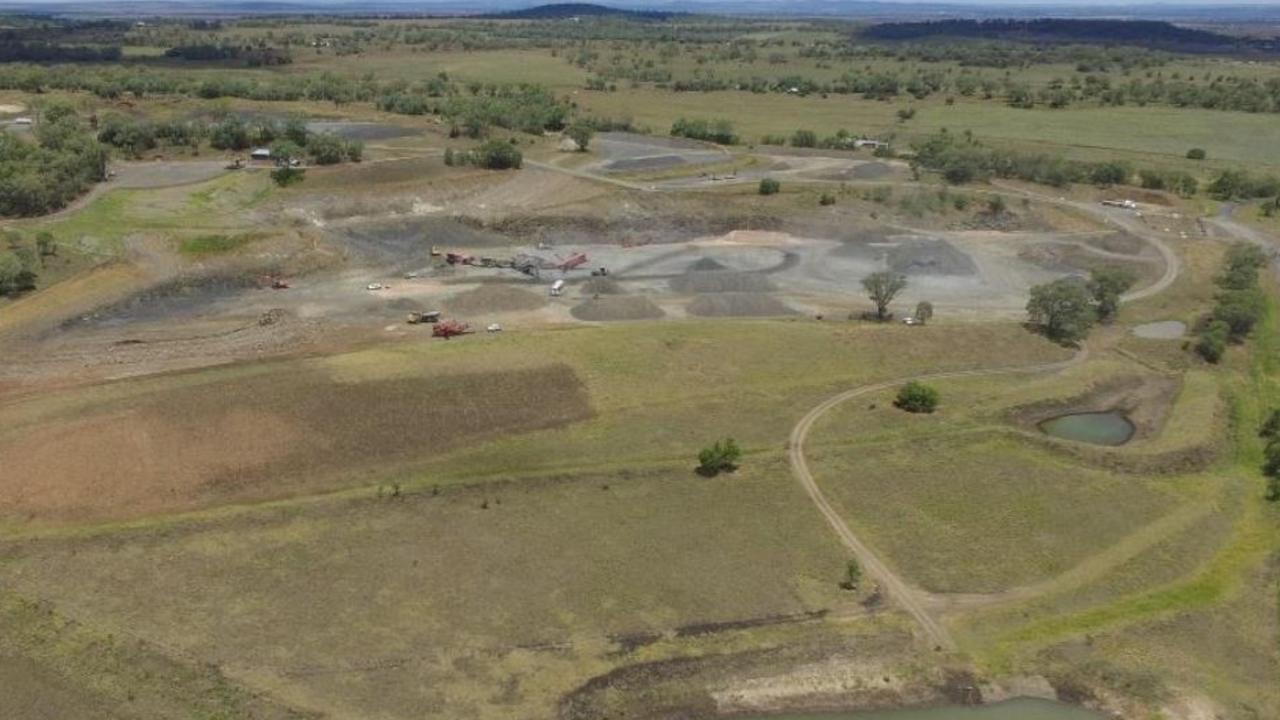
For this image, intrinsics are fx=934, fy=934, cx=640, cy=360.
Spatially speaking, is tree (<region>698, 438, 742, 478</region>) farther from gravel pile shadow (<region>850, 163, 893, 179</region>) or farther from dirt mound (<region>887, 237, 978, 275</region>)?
gravel pile shadow (<region>850, 163, 893, 179</region>)

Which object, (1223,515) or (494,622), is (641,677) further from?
(1223,515)

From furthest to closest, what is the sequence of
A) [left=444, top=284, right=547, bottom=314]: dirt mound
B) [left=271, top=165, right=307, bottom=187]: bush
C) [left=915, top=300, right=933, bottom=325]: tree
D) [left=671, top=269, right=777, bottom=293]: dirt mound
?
1. [left=271, top=165, right=307, bottom=187]: bush
2. [left=671, top=269, right=777, bottom=293]: dirt mound
3. [left=444, top=284, right=547, bottom=314]: dirt mound
4. [left=915, top=300, right=933, bottom=325]: tree

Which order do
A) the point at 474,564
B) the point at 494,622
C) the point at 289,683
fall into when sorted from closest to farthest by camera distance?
the point at 289,683, the point at 494,622, the point at 474,564

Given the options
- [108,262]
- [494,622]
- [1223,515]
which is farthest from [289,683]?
[108,262]

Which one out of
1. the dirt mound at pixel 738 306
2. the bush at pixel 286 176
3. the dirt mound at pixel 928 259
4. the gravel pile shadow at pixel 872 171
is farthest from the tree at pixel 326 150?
the dirt mound at pixel 928 259

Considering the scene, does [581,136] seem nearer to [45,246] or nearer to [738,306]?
[738,306]

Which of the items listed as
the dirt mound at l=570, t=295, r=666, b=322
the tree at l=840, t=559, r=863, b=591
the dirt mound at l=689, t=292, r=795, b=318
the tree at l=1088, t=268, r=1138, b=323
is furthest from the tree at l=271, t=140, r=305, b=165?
the tree at l=840, t=559, r=863, b=591
